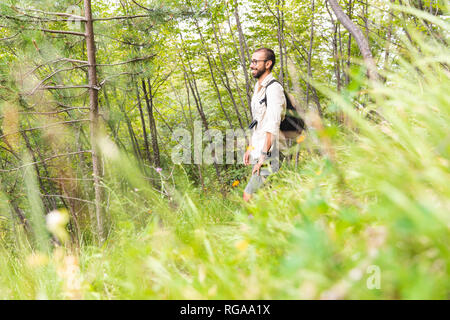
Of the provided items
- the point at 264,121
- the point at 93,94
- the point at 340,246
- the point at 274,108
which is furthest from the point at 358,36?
the point at 93,94

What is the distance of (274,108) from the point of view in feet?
8.78

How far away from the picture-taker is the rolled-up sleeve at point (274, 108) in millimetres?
2658

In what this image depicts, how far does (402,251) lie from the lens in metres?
0.78

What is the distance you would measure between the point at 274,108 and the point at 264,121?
222 mm

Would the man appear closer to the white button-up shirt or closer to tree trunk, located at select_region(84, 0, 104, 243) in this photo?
the white button-up shirt

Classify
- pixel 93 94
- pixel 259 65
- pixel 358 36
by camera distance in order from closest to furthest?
pixel 358 36, pixel 259 65, pixel 93 94

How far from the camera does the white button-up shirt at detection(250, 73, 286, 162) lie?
2670 millimetres

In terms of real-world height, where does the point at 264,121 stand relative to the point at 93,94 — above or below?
below

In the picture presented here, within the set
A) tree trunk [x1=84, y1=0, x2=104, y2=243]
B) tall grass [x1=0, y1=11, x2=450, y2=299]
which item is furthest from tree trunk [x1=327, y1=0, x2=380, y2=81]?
tree trunk [x1=84, y1=0, x2=104, y2=243]

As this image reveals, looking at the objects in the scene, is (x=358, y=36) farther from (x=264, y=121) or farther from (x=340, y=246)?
(x=340, y=246)

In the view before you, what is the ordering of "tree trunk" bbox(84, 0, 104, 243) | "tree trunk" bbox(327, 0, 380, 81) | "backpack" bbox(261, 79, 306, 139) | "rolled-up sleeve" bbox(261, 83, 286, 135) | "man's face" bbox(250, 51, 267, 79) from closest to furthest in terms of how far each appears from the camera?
"tree trunk" bbox(327, 0, 380, 81) < "rolled-up sleeve" bbox(261, 83, 286, 135) < "backpack" bbox(261, 79, 306, 139) < "man's face" bbox(250, 51, 267, 79) < "tree trunk" bbox(84, 0, 104, 243)
